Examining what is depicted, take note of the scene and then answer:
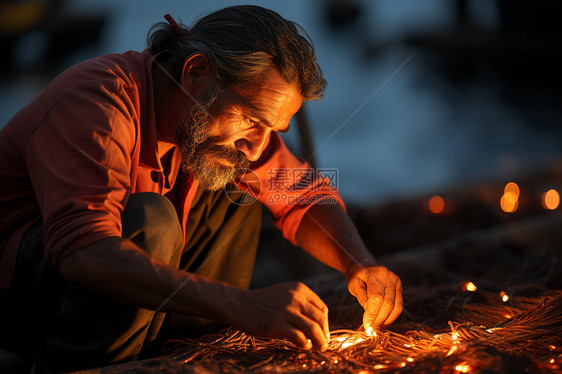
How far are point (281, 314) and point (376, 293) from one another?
1.45ft

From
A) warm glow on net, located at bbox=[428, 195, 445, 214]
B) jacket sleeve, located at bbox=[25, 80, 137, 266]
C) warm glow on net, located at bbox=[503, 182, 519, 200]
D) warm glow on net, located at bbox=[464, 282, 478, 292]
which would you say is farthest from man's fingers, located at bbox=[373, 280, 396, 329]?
warm glow on net, located at bbox=[503, 182, 519, 200]

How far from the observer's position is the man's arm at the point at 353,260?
1.37 metres

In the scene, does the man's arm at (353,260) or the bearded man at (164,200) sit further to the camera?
the man's arm at (353,260)

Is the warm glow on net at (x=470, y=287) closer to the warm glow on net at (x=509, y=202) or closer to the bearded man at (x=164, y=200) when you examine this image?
the bearded man at (x=164, y=200)

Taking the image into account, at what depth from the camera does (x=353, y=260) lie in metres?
1.52

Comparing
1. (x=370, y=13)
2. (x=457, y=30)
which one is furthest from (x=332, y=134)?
(x=370, y=13)

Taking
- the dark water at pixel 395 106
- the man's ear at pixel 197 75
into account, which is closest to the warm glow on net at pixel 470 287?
the man's ear at pixel 197 75

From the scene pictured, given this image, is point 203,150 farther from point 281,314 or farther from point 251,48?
point 281,314

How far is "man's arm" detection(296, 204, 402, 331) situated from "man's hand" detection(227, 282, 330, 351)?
335mm

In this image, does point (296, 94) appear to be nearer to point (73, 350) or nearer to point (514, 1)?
point (73, 350)

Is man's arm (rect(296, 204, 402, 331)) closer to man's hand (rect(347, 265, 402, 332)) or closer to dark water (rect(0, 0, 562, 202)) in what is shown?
man's hand (rect(347, 265, 402, 332))

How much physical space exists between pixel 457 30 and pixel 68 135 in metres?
9.82

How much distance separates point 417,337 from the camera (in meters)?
1.30

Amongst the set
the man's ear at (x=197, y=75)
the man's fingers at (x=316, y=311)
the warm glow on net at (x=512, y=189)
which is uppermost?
the warm glow on net at (x=512, y=189)
